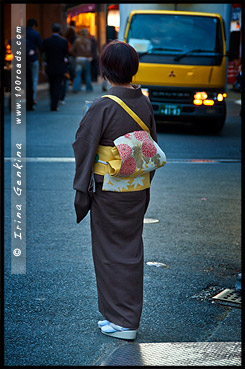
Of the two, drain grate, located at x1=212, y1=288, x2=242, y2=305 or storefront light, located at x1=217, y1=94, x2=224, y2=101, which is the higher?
storefront light, located at x1=217, y1=94, x2=224, y2=101

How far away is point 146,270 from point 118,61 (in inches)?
79.1

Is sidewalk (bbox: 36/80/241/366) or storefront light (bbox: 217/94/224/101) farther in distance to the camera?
storefront light (bbox: 217/94/224/101)

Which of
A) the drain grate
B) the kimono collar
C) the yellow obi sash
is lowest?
the drain grate

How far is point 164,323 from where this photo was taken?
4199 millimetres

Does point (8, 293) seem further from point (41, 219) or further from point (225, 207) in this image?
point (225, 207)

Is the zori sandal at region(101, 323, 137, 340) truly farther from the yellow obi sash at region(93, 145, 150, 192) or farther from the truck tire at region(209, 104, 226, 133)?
the truck tire at region(209, 104, 226, 133)

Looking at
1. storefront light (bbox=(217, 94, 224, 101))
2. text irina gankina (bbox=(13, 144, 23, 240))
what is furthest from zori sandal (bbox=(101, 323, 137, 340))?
storefront light (bbox=(217, 94, 224, 101))

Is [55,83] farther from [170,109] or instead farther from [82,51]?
[82,51]

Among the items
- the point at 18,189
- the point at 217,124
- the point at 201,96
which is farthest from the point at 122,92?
the point at 217,124

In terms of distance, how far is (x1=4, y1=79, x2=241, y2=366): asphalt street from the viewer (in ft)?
12.8

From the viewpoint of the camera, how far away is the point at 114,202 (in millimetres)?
3871

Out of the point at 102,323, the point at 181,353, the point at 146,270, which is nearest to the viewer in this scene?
the point at 181,353

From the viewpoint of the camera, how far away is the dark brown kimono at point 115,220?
381 centimetres

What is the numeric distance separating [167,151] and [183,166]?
1.41 metres
